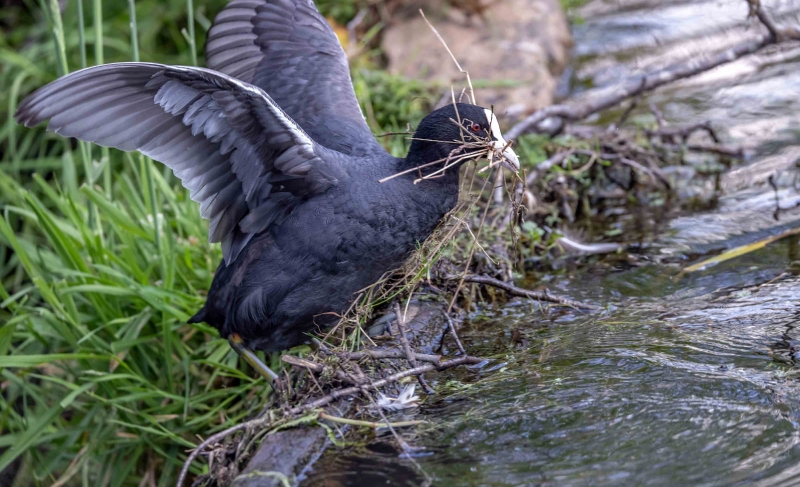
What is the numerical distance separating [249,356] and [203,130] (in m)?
0.89

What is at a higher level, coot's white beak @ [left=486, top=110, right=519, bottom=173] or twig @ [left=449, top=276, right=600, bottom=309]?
coot's white beak @ [left=486, top=110, right=519, bottom=173]

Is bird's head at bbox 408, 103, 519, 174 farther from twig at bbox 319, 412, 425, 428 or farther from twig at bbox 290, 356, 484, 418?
twig at bbox 319, 412, 425, 428

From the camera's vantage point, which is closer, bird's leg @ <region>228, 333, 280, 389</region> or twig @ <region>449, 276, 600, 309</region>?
twig @ <region>449, 276, 600, 309</region>

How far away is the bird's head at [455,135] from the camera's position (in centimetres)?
276

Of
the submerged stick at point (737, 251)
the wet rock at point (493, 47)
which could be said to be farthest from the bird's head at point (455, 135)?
the wet rock at point (493, 47)

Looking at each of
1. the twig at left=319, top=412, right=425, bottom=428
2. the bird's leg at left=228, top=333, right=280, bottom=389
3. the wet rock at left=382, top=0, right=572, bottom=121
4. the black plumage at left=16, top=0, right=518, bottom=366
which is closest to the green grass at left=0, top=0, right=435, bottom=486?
the bird's leg at left=228, top=333, right=280, bottom=389

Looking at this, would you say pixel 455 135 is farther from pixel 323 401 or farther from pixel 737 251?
pixel 737 251

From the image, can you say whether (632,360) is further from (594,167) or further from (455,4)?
(455,4)

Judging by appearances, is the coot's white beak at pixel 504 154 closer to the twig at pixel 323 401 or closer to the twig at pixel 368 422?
the twig at pixel 323 401

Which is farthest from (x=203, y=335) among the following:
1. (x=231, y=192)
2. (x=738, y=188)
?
(x=738, y=188)

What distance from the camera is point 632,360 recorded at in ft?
7.58

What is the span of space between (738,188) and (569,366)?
6.64ft

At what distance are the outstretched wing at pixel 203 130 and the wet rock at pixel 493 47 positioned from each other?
93.6 inches

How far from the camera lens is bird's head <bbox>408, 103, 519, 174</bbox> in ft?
9.04
